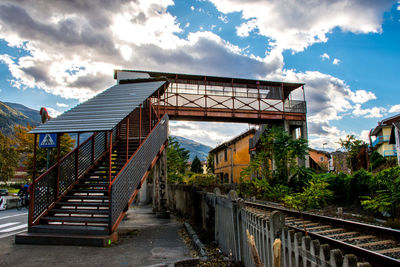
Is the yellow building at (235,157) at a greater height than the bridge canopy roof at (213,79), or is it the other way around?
the bridge canopy roof at (213,79)

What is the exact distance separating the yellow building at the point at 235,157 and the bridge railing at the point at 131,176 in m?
23.0

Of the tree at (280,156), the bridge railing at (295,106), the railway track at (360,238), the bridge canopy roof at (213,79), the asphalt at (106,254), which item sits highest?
the bridge canopy roof at (213,79)

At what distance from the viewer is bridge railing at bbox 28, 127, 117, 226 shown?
7.83 metres

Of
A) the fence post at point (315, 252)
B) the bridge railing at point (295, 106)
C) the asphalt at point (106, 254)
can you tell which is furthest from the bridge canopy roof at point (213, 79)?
the fence post at point (315, 252)

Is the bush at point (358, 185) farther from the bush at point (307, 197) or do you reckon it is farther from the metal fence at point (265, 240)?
the metal fence at point (265, 240)

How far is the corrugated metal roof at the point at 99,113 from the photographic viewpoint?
299 inches

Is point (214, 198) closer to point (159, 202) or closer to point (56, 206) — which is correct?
point (56, 206)

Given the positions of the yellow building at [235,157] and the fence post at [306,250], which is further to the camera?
the yellow building at [235,157]

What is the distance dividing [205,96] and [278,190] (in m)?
7.73

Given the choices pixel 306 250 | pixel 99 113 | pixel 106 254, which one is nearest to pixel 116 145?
pixel 99 113

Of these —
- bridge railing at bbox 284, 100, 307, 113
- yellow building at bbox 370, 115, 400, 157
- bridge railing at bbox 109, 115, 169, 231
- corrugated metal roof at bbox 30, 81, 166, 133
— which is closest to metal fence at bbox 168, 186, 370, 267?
bridge railing at bbox 109, 115, 169, 231

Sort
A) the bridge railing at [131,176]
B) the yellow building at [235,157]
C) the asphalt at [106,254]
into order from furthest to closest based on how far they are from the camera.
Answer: the yellow building at [235,157], the bridge railing at [131,176], the asphalt at [106,254]

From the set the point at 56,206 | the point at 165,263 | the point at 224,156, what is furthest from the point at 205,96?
the point at 224,156

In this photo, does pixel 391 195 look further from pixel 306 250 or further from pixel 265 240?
pixel 306 250
